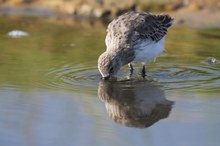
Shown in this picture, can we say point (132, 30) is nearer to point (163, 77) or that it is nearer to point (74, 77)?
point (163, 77)

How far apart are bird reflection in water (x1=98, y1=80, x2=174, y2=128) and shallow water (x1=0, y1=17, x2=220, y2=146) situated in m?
0.01

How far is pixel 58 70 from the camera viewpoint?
335 inches

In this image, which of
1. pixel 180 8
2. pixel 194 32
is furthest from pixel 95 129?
pixel 180 8

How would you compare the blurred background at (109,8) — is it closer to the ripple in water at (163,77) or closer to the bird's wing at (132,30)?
the bird's wing at (132,30)

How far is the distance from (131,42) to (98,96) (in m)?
1.42

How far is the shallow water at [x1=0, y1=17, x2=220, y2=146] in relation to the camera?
5949 millimetres

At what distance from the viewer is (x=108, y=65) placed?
7996 millimetres

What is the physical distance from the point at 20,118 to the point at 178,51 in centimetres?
397

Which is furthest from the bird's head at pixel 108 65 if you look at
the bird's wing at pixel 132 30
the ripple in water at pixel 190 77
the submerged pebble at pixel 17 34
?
the submerged pebble at pixel 17 34

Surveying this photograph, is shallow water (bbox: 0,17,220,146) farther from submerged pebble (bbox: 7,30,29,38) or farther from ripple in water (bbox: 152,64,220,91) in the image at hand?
submerged pebble (bbox: 7,30,29,38)

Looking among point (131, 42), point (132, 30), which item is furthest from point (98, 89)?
point (132, 30)

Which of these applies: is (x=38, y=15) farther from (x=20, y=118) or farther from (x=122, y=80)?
(x=20, y=118)

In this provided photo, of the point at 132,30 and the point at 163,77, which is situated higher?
the point at 132,30

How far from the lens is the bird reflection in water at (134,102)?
21.3 feet
